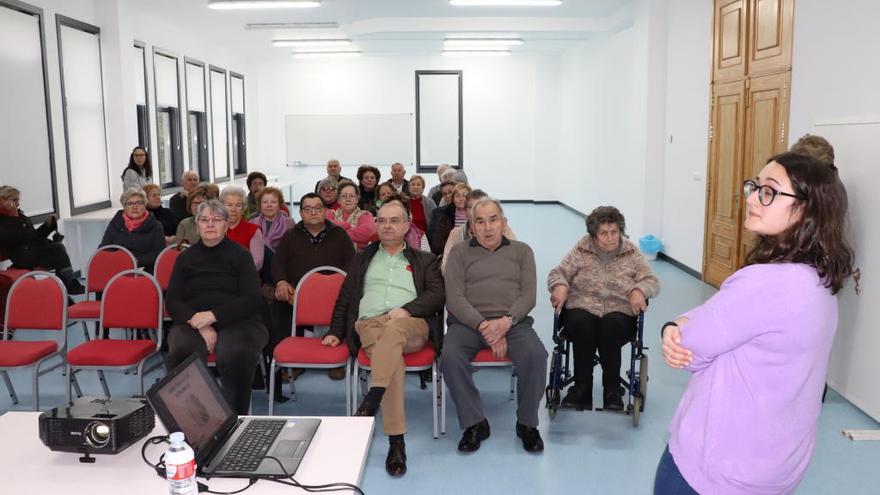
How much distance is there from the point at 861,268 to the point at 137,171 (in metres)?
7.41

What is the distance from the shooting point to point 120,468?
1896 millimetres

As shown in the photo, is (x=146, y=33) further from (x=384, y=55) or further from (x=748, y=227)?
(x=748, y=227)

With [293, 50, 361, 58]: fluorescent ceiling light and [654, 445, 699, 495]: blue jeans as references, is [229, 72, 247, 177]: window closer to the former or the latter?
[293, 50, 361, 58]: fluorescent ceiling light

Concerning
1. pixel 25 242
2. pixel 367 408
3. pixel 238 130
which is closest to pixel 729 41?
pixel 367 408

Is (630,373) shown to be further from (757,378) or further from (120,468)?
(120,468)

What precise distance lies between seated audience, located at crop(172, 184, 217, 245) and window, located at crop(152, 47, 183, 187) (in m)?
4.40

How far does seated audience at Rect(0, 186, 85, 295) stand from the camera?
5.85 m

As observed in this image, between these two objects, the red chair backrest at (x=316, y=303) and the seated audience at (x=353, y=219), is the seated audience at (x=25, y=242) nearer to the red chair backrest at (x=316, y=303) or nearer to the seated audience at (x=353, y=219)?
the seated audience at (x=353, y=219)

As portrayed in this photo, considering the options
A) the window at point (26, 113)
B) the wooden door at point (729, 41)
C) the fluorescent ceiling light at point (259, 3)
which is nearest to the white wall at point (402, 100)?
the fluorescent ceiling light at point (259, 3)

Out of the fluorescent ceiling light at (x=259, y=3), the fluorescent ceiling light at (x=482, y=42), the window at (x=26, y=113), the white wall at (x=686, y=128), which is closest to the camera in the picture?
the window at (x=26, y=113)

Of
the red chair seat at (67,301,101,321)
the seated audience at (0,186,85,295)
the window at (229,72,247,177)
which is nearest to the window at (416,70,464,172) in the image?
the window at (229,72,247,177)

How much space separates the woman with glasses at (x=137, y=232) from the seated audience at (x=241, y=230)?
1012 millimetres

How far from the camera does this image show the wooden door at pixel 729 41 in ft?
21.2

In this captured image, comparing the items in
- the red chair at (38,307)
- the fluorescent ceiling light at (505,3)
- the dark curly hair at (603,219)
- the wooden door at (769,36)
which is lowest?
the red chair at (38,307)
